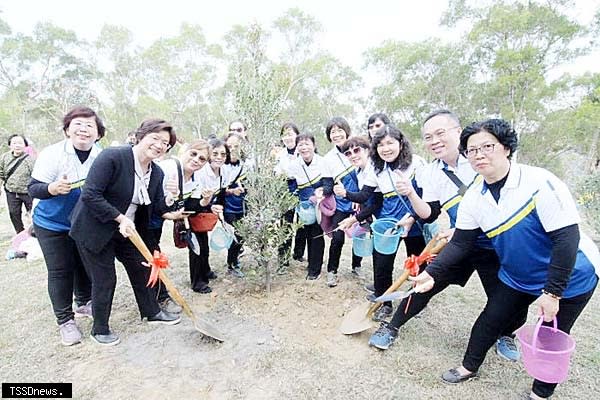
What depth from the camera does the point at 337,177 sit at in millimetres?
4301

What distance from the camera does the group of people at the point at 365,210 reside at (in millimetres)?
2234

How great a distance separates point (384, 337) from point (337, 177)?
1.86 meters

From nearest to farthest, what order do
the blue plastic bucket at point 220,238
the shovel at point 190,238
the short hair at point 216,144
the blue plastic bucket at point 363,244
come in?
the short hair at point 216,144
the shovel at point 190,238
the blue plastic bucket at point 363,244
the blue plastic bucket at point 220,238

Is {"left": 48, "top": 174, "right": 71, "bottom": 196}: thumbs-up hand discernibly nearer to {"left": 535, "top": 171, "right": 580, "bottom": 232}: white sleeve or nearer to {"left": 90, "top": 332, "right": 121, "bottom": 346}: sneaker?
{"left": 90, "top": 332, "right": 121, "bottom": 346}: sneaker

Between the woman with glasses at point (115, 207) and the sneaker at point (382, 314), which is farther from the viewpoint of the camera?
the sneaker at point (382, 314)

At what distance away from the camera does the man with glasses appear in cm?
278

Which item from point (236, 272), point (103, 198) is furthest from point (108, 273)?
point (236, 272)

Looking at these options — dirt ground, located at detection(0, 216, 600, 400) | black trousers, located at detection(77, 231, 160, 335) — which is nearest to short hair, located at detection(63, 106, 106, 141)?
black trousers, located at detection(77, 231, 160, 335)

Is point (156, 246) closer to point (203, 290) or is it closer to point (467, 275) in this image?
point (203, 290)

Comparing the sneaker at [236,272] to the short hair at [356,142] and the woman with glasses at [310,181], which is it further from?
the short hair at [356,142]

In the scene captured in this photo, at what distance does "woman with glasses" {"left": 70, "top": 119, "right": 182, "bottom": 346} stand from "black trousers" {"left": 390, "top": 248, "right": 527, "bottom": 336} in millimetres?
2295

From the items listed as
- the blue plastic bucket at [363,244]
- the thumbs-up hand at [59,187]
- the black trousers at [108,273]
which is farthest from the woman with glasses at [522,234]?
the thumbs-up hand at [59,187]

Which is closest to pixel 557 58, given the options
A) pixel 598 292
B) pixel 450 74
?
pixel 450 74

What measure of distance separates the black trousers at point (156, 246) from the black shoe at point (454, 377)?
2.67m
